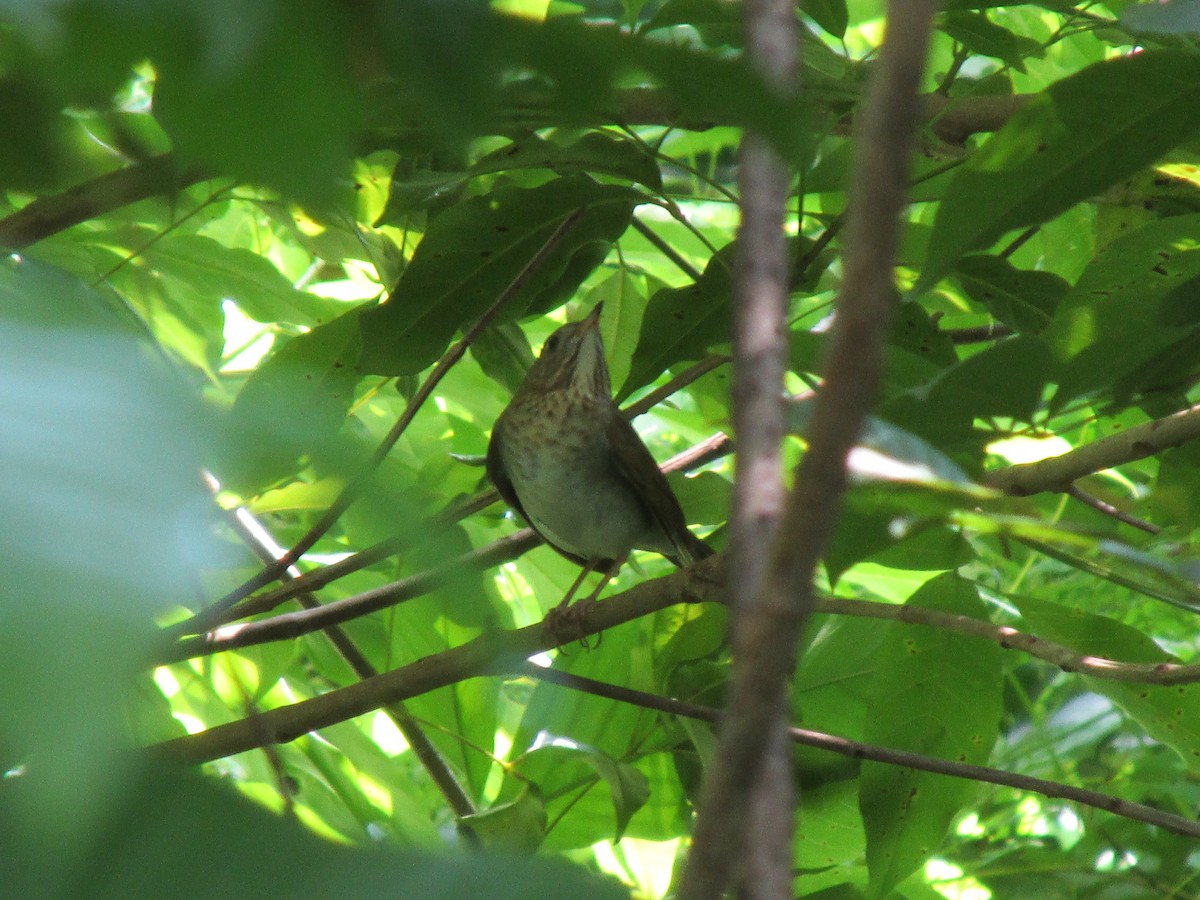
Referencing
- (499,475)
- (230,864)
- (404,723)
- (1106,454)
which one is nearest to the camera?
(230,864)

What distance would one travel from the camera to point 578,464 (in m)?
2.96

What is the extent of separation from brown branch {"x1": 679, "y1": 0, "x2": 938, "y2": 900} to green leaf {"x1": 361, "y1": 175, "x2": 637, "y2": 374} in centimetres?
128

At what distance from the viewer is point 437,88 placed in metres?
0.43

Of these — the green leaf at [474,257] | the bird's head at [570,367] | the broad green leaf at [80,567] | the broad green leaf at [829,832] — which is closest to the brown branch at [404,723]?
the green leaf at [474,257]

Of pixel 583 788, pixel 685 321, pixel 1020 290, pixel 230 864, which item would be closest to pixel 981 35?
pixel 1020 290

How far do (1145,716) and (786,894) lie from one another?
1.34m

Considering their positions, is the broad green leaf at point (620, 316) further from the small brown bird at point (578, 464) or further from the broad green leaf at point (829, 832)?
the broad green leaf at point (829, 832)

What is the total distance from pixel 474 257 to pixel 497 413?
1.04 m

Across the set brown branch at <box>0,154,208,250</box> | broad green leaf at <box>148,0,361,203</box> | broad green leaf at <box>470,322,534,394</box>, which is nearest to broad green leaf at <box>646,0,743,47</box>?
brown branch at <box>0,154,208,250</box>

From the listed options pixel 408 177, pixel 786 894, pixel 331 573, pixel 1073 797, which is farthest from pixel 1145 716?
pixel 786 894

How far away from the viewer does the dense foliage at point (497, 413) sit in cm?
38

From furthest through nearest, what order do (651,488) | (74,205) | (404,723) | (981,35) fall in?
(651,488), (404,723), (981,35), (74,205)

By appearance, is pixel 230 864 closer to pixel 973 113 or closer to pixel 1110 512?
pixel 1110 512

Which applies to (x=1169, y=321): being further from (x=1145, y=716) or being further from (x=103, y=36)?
(x=103, y=36)
